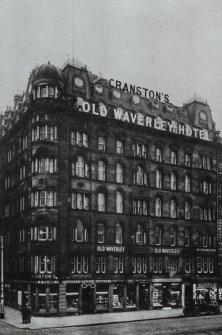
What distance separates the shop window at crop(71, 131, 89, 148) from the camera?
175 ft

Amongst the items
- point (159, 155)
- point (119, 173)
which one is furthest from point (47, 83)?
point (159, 155)

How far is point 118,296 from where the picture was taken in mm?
54000

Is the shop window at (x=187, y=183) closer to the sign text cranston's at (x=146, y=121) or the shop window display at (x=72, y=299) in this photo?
the sign text cranston's at (x=146, y=121)

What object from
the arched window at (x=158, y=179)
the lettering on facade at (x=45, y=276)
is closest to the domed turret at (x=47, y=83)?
the arched window at (x=158, y=179)

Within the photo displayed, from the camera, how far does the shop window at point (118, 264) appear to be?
178 ft

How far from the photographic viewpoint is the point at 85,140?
54188 millimetres

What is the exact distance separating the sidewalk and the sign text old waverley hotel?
206 cm

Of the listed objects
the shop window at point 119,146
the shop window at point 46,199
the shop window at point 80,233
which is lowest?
the shop window at point 80,233

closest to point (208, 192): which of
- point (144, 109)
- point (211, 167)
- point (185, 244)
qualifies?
point (211, 167)

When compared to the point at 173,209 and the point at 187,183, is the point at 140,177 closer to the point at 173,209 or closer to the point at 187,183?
the point at 173,209

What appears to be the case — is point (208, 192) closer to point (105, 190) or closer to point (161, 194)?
point (161, 194)

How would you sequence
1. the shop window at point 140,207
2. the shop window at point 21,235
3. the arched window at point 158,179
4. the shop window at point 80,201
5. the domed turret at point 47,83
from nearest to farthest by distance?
the shop window at point 80,201 < the domed turret at point 47,83 < the shop window at point 21,235 < the shop window at point 140,207 < the arched window at point 158,179

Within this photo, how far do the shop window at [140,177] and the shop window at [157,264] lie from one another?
9188 millimetres

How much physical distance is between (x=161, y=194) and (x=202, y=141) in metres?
9.96
